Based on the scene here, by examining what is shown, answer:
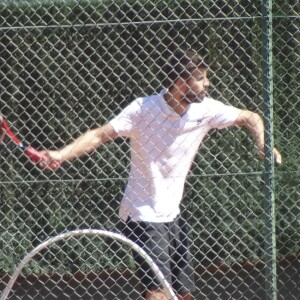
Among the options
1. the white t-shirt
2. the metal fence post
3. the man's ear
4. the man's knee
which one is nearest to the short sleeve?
the white t-shirt

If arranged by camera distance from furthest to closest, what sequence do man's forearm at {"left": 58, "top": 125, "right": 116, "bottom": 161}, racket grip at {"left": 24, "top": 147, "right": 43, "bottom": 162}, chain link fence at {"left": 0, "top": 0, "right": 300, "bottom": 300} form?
chain link fence at {"left": 0, "top": 0, "right": 300, "bottom": 300}, man's forearm at {"left": 58, "top": 125, "right": 116, "bottom": 161}, racket grip at {"left": 24, "top": 147, "right": 43, "bottom": 162}

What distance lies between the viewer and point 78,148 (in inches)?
207

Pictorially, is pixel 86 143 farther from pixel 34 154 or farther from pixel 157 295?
pixel 157 295

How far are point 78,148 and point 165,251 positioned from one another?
26.2 inches

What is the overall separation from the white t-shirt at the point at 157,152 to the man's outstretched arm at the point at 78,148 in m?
0.06

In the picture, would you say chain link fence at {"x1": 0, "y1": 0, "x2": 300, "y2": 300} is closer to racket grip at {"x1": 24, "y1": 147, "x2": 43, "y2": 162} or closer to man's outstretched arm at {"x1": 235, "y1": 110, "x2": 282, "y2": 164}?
man's outstretched arm at {"x1": 235, "y1": 110, "x2": 282, "y2": 164}

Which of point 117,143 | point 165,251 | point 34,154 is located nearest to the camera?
point 34,154

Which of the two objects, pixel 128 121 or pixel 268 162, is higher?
pixel 128 121

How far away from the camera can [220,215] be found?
6.43 metres

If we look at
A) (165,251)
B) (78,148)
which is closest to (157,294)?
(165,251)

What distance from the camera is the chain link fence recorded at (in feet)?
20.5

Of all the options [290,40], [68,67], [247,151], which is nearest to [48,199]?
[68,67]

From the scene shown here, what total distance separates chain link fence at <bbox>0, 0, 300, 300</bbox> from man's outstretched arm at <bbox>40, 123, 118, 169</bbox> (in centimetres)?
89

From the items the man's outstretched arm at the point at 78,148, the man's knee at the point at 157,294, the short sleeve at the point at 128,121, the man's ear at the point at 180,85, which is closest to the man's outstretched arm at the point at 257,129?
the man's ear at the point at 180,85
